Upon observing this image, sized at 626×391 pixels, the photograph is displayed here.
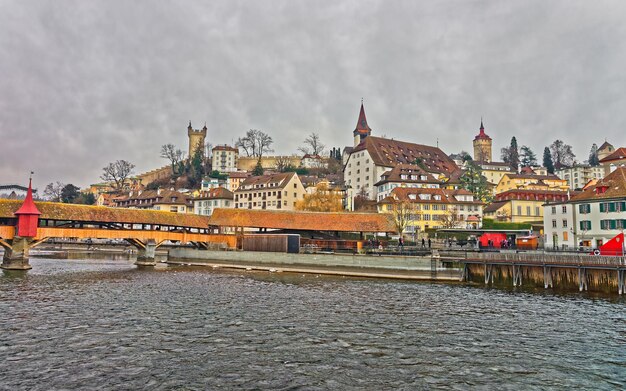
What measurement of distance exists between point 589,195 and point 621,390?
39.5 metres

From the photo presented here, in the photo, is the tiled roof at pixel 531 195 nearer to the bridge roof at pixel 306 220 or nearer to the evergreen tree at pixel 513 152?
the bridge roof at pixel 306 220

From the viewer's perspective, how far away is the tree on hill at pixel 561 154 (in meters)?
160

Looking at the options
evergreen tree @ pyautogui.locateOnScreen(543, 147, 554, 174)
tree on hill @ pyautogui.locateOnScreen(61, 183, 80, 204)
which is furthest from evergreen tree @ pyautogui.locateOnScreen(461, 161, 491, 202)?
tree on hill @ pyautogui.locateOnScreen(61, 183, 80, 204)

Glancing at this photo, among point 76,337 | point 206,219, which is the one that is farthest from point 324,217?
point 76,337

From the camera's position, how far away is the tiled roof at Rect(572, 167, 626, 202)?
4197 centimetres

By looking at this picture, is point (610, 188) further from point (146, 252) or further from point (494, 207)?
point (146, 252)

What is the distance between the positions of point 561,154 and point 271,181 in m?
128

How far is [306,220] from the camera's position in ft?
170

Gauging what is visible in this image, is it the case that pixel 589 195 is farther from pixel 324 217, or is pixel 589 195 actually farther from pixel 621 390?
pixel 621 390

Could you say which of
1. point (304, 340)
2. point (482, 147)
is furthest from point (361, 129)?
point (304, 340)

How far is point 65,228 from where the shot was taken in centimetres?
4269

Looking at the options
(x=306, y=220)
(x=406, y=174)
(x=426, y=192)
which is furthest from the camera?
(x=406, y=174)

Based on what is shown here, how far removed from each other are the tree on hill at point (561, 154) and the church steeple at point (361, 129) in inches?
3032

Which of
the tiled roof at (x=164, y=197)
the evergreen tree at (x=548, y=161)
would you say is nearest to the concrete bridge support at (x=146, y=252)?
the tiled roof at (x=164, y=197)
